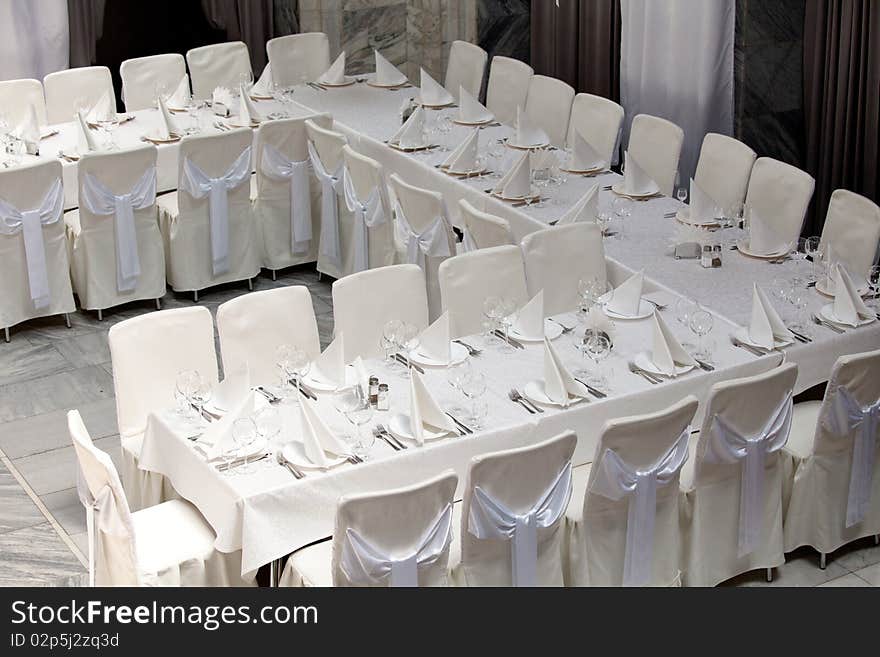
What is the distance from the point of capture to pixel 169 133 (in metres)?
7.81

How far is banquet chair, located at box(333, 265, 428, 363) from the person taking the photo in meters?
5.41

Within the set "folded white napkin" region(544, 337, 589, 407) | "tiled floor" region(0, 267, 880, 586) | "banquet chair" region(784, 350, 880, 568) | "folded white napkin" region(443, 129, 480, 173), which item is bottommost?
"tiled floor" region(0, 267, 880, 586)

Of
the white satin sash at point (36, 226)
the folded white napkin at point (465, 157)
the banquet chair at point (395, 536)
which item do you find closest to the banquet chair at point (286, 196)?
the folded white napkin at point (465, 157)

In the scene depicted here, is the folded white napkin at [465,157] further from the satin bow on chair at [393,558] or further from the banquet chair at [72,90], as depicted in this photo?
the satin bow on chair at [393,558]

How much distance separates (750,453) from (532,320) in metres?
1.00

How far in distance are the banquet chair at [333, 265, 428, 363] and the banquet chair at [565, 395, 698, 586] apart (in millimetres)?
1183

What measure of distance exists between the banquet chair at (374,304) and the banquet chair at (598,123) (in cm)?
253

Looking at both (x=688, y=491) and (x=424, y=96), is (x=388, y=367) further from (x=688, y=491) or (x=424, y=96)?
(x=424, y=96)

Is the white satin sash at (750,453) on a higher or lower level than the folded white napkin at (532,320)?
lower

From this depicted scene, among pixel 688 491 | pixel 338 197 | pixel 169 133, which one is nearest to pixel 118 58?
pixel 169 133

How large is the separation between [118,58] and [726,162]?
5734mm

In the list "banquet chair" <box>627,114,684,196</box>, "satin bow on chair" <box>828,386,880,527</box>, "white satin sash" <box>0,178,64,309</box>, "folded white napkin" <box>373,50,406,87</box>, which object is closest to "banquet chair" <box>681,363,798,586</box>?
"satin bow on chair" <box>828,386,880,527</box>

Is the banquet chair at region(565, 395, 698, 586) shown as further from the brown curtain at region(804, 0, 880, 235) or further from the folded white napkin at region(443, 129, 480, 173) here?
the brown curtain at region(804, 0, 880, 235)

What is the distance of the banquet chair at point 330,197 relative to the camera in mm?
7445
